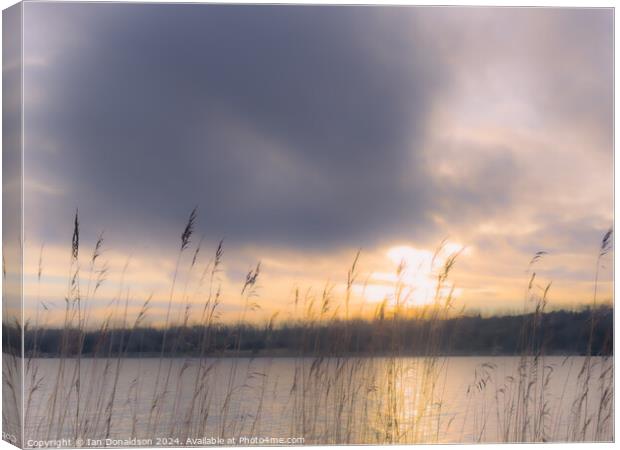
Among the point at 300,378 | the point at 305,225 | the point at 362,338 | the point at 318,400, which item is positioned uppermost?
the point at 305,225

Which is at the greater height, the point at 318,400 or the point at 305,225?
the point at 305,225

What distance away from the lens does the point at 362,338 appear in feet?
25.4

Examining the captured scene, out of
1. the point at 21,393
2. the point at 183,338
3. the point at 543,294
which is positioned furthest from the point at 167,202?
the point at 543,294

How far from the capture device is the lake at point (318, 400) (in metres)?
7.52

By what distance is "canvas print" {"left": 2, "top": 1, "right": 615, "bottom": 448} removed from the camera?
755 cm

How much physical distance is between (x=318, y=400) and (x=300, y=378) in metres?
0.21

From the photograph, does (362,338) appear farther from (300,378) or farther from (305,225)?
(305,225)

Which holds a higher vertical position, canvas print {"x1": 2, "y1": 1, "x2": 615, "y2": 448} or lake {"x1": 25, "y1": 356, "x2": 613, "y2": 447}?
canvas print {"x1": 2, "y1": 1, "x2": 615, "y2": 448}

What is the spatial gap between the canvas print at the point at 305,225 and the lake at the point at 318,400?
2 centimetres

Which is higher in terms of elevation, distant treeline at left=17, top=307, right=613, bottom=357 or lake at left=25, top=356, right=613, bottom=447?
distant treeline at left=17, top=307, right=613, bottom=357

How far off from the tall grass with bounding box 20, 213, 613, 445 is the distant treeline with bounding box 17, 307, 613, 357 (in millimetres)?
14

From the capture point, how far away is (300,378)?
7.68 meters

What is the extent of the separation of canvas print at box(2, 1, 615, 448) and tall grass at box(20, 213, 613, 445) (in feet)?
0.05

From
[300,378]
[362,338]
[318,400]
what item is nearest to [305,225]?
[362,338]
